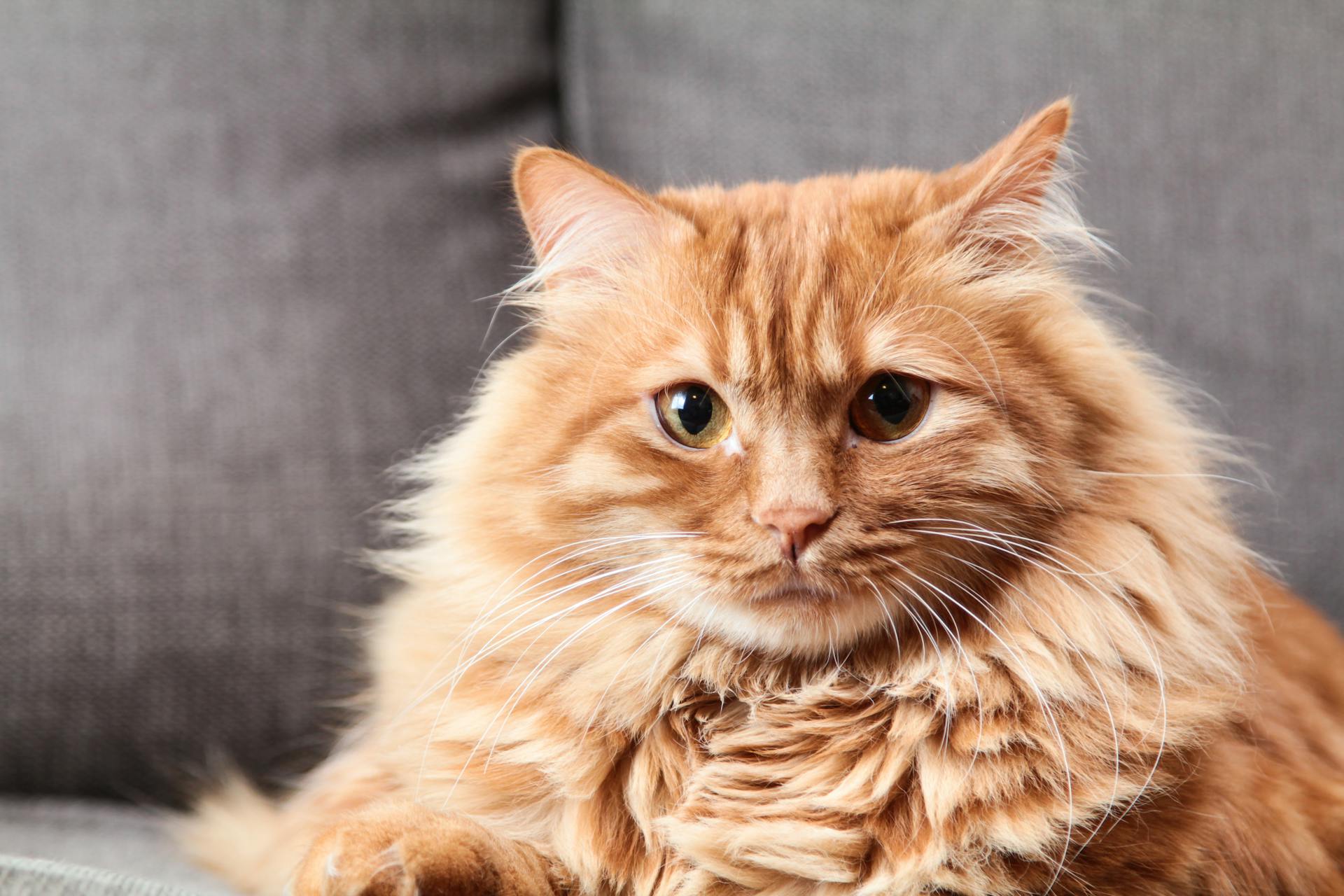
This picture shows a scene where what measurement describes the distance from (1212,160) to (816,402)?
1078mm

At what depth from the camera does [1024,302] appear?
1153mm

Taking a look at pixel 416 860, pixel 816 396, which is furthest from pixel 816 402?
pixel 416 860

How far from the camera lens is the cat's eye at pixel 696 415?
108 cm

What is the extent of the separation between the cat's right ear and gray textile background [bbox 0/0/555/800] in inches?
23.0

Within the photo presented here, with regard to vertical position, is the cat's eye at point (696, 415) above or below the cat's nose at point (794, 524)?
above

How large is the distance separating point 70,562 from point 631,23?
1279 mm

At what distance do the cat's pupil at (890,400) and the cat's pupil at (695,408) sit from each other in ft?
0.54

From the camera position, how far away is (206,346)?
1.65 metres

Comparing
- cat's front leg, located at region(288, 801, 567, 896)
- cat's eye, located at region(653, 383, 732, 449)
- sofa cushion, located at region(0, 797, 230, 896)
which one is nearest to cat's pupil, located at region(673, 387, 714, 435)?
cat's eye, located at region(653, 383, 732, 449)

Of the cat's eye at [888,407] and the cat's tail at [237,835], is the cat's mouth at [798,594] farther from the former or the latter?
the cat's tail at [237,835]

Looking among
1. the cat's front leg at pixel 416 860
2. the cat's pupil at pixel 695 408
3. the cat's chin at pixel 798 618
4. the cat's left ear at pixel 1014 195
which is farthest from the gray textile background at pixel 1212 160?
the cat's front leg at pixel 416 860

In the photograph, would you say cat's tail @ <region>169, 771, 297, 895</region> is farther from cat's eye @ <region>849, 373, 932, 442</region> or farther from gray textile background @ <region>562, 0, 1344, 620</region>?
gray textile background @ <region>562, 0, 1344, 620</region>

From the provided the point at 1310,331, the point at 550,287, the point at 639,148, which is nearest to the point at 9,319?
the point at 550,287

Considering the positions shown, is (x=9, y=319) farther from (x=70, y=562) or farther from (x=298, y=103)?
(x=298, y=103)
